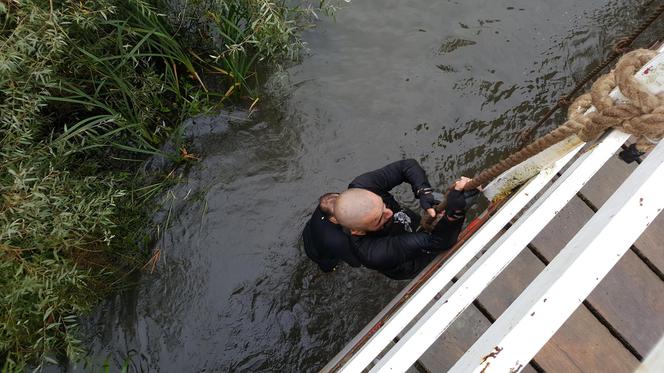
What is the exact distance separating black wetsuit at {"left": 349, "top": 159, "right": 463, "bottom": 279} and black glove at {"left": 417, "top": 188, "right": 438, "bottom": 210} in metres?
0.08

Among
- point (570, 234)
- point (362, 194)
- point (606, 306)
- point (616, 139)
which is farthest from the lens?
point (362, 194)

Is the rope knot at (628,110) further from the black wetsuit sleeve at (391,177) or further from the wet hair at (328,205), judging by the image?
the wet hair at (328,205)

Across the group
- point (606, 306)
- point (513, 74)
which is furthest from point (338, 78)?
point (606, 306)

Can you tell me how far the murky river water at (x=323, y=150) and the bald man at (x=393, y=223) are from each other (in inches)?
47.1

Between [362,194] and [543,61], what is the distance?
3418mm

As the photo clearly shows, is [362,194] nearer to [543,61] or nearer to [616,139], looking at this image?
[616,139]

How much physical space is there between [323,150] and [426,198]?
2.00 meters

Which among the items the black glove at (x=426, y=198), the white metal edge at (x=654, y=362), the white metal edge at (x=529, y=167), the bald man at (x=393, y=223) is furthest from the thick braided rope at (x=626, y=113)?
the black glove at (x=426, y=198)

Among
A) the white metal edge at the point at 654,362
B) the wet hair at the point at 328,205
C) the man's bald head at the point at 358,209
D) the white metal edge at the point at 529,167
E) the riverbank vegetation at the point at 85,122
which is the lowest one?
the riverbank vegetation at the point at 85,122

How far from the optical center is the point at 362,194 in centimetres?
307

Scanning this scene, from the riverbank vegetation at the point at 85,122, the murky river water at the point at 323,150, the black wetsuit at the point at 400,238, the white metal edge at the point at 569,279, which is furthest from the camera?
the murky river water at the point at 323,150

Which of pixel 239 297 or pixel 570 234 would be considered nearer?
pixel 570 234

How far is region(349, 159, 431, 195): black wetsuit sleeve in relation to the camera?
3.53 metres

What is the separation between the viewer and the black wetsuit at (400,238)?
10.5 feet
